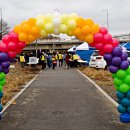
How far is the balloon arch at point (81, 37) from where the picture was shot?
9961 mm

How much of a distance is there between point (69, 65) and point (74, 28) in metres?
30.8

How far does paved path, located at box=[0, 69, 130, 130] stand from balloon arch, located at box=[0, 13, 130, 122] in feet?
2.98

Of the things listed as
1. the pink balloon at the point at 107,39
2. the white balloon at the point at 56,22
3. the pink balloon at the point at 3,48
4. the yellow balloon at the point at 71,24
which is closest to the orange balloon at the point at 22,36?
the pink balloon at the point at 3,48

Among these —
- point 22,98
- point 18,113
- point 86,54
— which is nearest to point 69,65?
point 86,54

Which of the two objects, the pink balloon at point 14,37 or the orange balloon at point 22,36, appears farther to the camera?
the pink balloon at point 14,37

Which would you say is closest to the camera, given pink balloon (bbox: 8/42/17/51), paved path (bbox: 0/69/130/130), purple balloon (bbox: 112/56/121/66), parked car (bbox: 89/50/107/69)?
paved path (bbox: 0/69/130/130)

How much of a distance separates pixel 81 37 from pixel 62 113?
2.48 meters

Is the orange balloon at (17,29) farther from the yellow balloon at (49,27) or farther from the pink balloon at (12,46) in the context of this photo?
the yellow balloon at (49,27)

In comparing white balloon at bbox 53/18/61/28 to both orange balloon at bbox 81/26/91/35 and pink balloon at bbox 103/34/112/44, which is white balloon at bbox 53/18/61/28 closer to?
orange balloon at bbox 81/26/91/35

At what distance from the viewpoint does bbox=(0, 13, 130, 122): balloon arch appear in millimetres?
9961

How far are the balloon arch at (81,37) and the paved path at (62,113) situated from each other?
908 millimetres

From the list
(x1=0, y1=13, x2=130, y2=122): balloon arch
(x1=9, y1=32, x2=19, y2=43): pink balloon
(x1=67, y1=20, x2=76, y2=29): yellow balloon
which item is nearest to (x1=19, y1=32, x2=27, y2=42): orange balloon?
(x1=0, y1=13, x2=130, y2=122): balloon arch

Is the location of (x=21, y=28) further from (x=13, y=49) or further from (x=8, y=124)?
(x=8, y=124)

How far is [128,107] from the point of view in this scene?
10.0 metres
